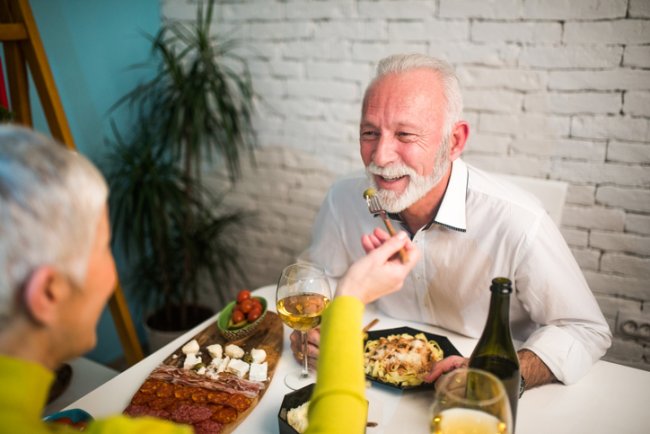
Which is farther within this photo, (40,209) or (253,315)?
(253,315)

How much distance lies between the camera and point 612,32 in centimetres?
185

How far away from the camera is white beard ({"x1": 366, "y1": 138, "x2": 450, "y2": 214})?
1483 mm

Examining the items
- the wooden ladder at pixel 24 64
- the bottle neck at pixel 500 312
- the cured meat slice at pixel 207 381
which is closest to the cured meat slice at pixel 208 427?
the cured meat slice at pixel 207 381

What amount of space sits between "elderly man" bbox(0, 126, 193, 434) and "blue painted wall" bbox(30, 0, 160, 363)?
1.99 m

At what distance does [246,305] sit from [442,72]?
34.6 inches

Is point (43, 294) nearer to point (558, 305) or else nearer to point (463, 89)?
point (558, 305)

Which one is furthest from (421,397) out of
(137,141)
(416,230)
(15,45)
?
(137,141)

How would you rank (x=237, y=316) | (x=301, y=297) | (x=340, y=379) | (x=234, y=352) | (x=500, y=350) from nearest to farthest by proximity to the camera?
(x=340, y=379) < (x=500, y=350) < (x=301, y=297) < (x=234, y=352) < (x=237, y=316)

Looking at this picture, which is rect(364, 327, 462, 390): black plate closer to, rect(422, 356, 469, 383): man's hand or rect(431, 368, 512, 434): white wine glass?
rect(422, 356, 469, 383): man's hand

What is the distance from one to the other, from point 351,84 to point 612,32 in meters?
1.07

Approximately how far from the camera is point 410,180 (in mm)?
1496

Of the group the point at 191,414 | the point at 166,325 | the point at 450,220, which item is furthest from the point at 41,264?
the point at 166,325

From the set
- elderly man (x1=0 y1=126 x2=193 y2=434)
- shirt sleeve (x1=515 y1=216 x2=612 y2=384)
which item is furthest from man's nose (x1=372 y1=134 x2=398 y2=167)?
elderly man (x1=0 y1=126 x2=193 y2=434)

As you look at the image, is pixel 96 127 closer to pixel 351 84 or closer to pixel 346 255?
pixel 351 84
